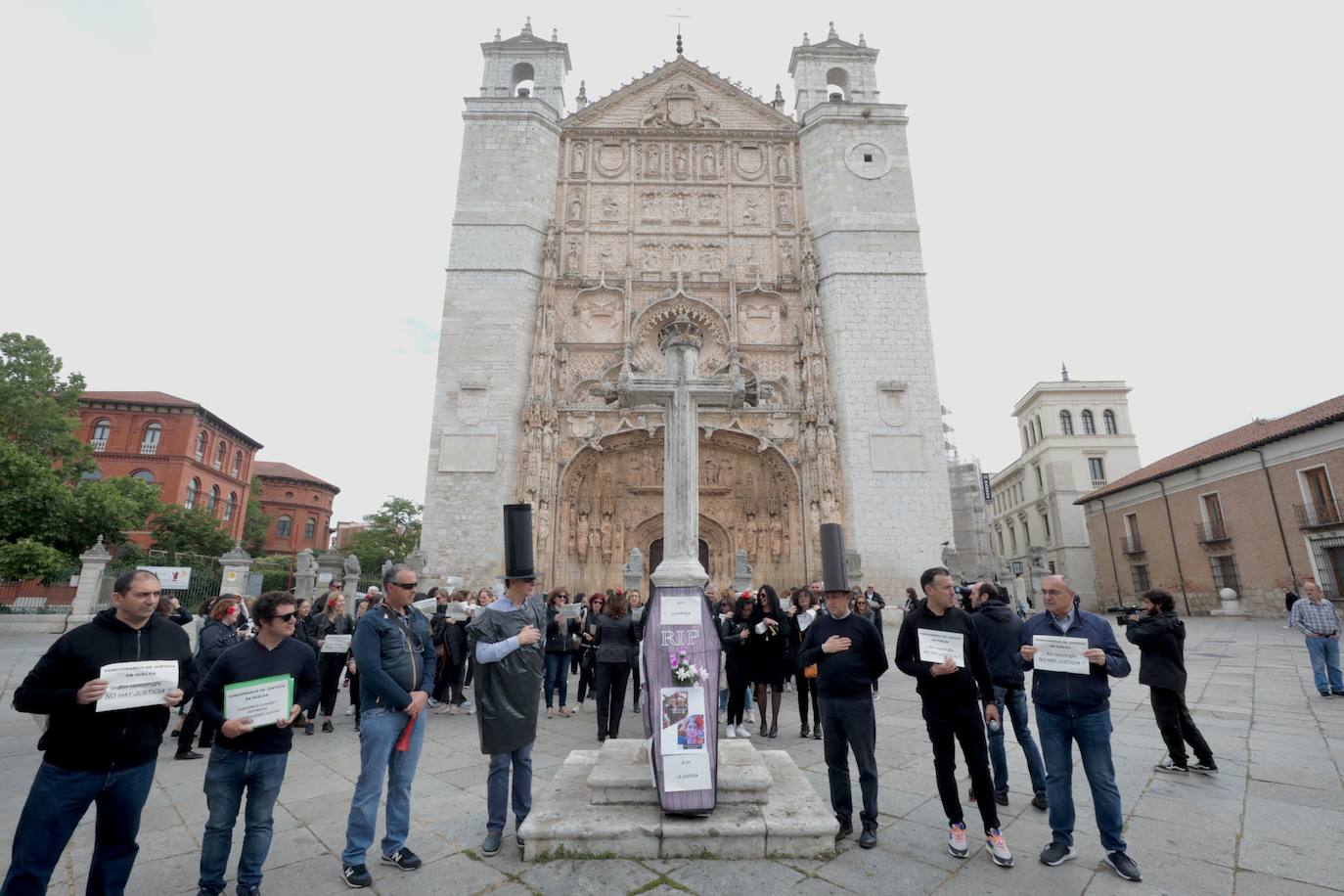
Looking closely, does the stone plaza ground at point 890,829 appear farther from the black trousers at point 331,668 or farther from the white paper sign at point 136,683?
the white paper sign at point 136,683

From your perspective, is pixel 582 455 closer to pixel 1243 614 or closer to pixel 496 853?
pixel 496 853

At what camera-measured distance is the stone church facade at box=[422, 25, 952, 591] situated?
18016 millimetres

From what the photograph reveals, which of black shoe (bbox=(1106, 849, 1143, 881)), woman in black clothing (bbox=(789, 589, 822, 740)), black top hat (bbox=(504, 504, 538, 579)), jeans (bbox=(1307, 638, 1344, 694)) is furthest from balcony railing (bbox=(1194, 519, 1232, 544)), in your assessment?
black top hat (bbox=(504, 504, 538, 579))

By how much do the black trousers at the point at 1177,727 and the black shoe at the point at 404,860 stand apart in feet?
17.9

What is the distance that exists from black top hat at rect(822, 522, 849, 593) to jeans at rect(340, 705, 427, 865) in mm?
2635

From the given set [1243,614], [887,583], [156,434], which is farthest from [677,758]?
[156,434]

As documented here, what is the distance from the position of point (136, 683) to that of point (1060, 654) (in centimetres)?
467

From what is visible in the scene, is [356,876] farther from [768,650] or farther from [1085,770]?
[768,650]

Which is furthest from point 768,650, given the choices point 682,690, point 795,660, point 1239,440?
point 1239,440

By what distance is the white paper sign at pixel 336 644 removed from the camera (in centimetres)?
648

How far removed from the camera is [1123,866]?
10.2ft

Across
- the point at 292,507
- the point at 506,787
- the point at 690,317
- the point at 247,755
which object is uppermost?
the point at 690,317

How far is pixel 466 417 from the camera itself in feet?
60.1

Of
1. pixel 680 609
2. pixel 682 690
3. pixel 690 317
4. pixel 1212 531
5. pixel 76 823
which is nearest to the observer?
pixel 76 823
